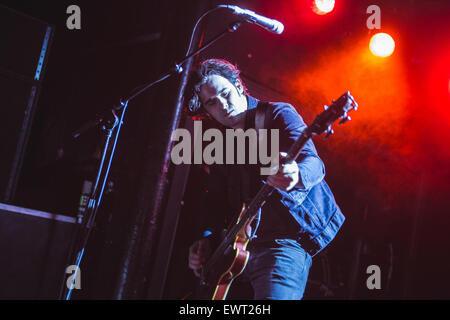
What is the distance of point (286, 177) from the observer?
163 centimetres

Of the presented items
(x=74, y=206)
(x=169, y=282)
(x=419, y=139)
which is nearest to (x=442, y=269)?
(x=419, y=139)

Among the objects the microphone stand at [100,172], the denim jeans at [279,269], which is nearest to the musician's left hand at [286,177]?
the denim jeans at [279,269]

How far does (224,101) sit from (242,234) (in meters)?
0.79

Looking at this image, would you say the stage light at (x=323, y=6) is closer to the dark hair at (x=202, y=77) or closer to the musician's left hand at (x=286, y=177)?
the dark hair at (x=202, y=77)

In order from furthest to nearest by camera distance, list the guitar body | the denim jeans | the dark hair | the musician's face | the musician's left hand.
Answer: the dark hair < the musician's face < the guitar body < the denim jeans < the musician's left hand

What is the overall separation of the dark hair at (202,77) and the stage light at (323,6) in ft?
5.16

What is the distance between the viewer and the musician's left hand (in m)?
1.63

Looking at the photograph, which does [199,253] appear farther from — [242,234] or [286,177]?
[286,177]

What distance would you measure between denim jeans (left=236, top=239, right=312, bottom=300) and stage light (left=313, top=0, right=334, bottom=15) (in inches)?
103

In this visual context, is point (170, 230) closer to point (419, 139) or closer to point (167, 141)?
point (167, 141)

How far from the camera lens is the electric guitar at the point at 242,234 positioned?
177cm

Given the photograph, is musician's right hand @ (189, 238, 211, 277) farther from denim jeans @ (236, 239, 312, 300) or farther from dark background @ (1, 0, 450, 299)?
dark background @ (1, 0, 450, 299)

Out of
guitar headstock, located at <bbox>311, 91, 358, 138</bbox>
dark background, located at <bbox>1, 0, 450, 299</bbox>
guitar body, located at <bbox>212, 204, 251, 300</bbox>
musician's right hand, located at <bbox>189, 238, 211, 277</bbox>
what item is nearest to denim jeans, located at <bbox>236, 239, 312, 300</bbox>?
guitar body, located at <bbox>212, 204, 251, 300</bbox>
